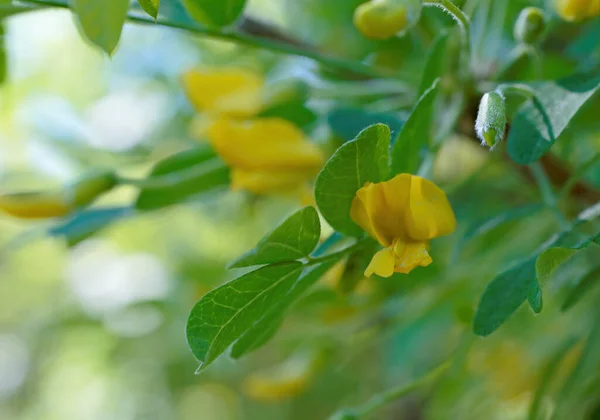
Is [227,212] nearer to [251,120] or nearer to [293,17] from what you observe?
[293,17]

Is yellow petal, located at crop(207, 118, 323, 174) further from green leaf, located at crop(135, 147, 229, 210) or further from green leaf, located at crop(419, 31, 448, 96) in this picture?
green leaf, located at crop(419, 31, 448, 96)

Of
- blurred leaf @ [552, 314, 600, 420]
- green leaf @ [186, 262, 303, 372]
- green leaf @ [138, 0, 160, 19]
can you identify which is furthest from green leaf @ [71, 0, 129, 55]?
blurred leaf @ [552, 314, 600, 420]

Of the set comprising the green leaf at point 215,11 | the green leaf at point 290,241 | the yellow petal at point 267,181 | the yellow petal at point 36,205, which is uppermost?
the green leaf at point 215,11

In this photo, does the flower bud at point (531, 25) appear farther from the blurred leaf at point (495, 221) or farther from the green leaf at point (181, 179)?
the green leaf at point (181, 179)

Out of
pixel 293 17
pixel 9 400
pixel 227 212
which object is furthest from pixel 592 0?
pixel 9 400

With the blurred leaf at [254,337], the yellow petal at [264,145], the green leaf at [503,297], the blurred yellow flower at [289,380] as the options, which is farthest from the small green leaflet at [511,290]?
the blurred yellow flower at [289,380]

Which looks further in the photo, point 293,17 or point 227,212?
point 227,212
